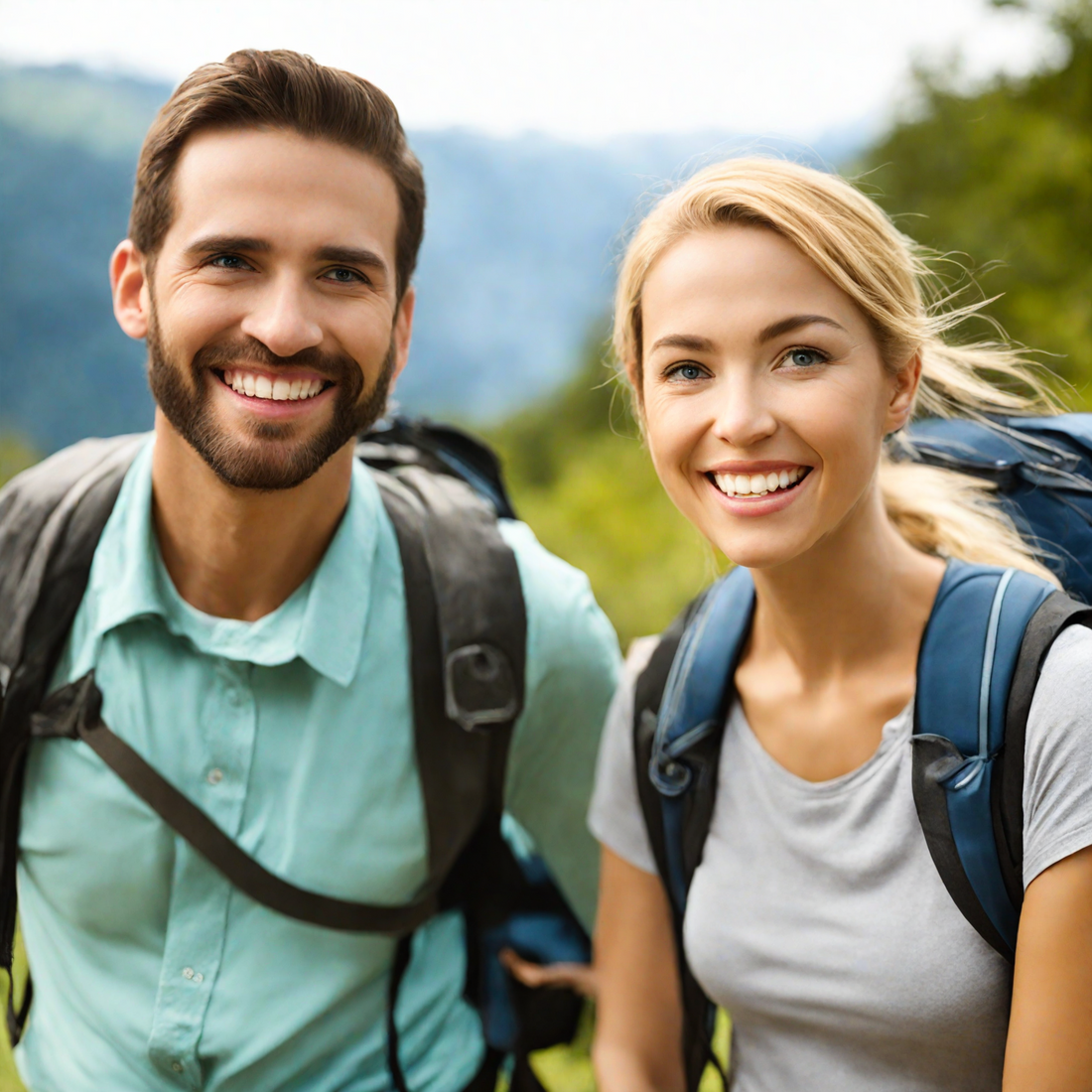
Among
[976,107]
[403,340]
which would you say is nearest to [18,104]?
[976,107]

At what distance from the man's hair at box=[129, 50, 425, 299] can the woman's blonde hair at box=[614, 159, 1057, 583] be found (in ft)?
2.08

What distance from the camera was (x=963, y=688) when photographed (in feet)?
5.66

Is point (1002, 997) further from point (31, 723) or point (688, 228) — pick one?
point (31, 723)

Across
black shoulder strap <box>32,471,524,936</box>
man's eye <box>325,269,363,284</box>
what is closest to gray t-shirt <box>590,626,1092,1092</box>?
black shoulder strap <box>32,471,524,936</box>

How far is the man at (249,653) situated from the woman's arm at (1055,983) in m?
1.11

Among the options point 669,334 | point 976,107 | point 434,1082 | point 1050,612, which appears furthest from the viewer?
point 976,107

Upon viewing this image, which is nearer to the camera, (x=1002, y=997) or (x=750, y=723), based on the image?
(x=1002, y=997)

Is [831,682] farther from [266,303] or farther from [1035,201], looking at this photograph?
[1035,201]

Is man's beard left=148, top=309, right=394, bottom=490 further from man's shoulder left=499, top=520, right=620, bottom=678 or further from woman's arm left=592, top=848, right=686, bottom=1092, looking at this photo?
woman's arm left=592, top=848, right=686, bottom=1092

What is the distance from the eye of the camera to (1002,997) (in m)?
1.71

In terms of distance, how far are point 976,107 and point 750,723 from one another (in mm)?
15827

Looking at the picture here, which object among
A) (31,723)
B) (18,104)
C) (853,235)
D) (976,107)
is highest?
(18,104)

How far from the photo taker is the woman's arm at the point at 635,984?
221 centimetres

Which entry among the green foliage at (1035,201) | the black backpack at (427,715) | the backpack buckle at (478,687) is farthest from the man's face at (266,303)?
the green foliage at (1035,201)
